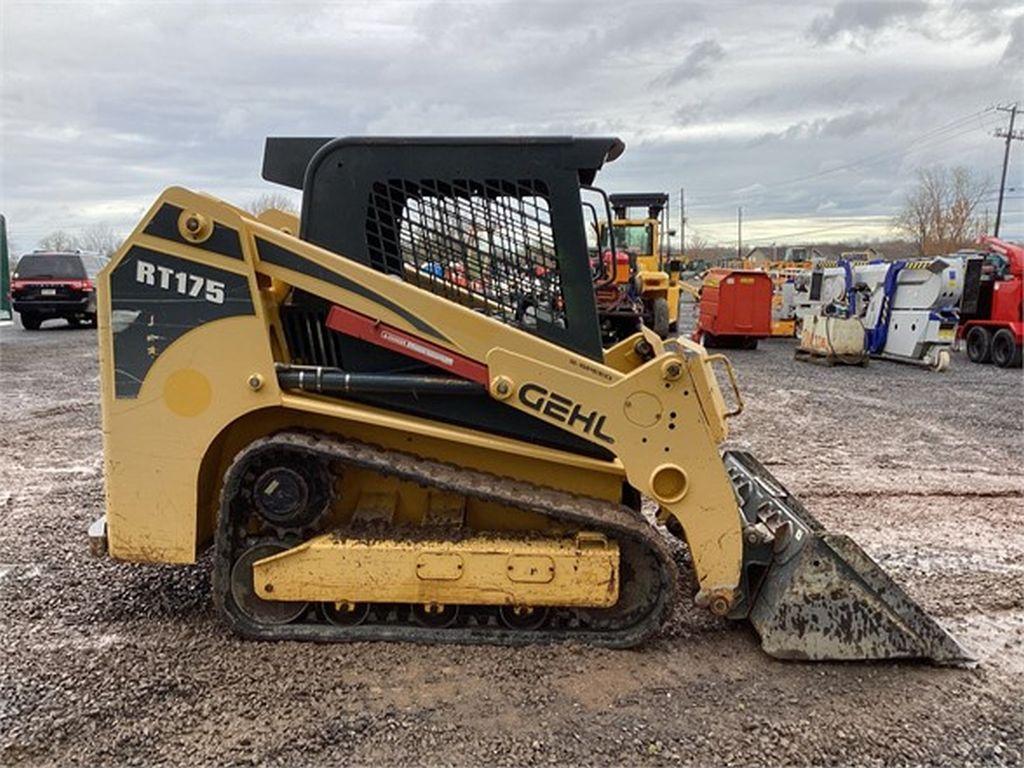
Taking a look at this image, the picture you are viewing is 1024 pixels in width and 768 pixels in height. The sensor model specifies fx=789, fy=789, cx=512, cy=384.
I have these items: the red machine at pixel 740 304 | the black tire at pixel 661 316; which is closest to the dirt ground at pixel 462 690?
the black tire at pixel 661 316

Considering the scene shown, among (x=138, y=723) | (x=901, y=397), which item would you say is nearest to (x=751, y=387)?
(x=901, y=397)

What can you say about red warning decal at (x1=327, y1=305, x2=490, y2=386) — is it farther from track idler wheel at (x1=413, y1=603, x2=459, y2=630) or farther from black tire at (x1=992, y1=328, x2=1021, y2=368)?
black tire at (x1=992, y1=328, x2=1021, y2=368)

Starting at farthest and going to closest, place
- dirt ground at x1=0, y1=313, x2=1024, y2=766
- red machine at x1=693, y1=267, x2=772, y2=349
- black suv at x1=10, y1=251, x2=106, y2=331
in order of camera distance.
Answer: black suv at x1=10, y1=251, x2=106, y2=331 → red machine at x1=693, y1=267, x2=772, y2=349 → dirt ground at x1=0, y1=313, x2=1024, y2=766

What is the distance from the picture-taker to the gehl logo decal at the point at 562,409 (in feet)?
11.0

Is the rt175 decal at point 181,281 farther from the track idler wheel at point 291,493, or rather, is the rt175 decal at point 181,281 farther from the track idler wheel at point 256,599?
the track idler wheel at point 256,599

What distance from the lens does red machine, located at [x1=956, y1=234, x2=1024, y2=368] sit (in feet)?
47.6

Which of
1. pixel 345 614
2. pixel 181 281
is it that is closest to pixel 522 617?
pixel 345 614

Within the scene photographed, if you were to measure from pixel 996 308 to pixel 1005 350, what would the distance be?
996 millimetres

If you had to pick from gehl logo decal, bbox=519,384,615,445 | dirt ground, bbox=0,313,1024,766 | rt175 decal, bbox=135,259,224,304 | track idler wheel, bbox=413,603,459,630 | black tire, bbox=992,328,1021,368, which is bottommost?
dirt ground, bbox=0,313,1024,766

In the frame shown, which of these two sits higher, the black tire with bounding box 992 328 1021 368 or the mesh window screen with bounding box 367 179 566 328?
the mesh window screen with bounding box 367 179 566 328

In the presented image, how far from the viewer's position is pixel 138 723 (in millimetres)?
2863

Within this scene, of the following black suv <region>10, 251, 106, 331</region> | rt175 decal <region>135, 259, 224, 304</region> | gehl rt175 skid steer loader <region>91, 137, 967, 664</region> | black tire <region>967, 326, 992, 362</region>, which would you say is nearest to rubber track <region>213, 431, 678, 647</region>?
gehl rt175 skid steer loader <region>91, 137, 967, 664</region>

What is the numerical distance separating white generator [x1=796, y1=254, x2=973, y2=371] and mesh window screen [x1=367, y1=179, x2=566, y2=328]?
40.9 feet

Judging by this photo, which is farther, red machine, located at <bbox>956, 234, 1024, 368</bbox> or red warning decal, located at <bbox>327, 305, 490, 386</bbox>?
red machine, located at <bbox>956, 234, 1024, 368</bbox>
